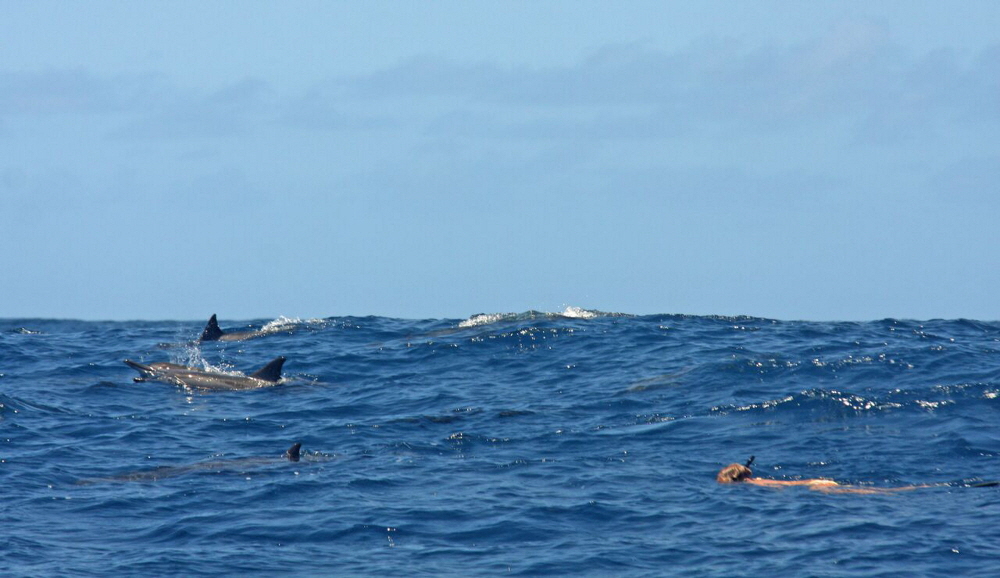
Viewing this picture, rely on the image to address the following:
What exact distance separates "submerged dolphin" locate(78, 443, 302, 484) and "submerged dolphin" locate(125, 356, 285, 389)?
658cm

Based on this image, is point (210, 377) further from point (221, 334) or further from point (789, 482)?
point (789, 482)

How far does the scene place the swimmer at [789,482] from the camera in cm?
1728

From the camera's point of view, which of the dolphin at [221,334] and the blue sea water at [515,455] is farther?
the dolphin at [221,334]

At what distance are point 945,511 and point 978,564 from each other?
7.55ft

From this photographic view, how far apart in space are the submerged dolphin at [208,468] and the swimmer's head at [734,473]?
7071mm

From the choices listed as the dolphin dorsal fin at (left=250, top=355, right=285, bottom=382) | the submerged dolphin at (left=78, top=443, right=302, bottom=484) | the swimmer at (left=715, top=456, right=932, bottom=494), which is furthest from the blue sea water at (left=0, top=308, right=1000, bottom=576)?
the dolphin dorsal fin at (left=250, top=355, right=285, bottom=382)

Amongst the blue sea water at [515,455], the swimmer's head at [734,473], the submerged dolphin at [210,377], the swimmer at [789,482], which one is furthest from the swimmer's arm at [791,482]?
the submerged dolphin at [210,377]

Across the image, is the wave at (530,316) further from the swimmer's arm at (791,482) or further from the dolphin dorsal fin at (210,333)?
the swimmer's arm at (791,482)

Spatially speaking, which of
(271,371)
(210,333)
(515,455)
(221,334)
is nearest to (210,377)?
(271,371)

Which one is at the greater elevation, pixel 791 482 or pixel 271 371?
pixel 271 371

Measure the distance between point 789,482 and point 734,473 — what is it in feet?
2.79

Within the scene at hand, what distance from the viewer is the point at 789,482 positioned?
1778 cm

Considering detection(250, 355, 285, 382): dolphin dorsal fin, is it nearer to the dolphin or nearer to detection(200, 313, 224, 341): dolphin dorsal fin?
the dolphin

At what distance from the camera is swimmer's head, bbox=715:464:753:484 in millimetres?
17844
